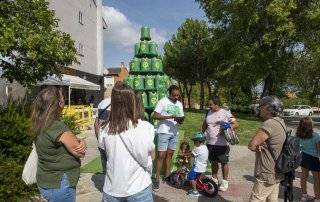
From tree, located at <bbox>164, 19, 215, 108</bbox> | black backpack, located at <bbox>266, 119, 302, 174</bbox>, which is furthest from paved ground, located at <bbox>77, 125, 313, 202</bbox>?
tree, located at <bbox>164, 19, 215, 108</bbox>

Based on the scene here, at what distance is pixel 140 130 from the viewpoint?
3.66 metres

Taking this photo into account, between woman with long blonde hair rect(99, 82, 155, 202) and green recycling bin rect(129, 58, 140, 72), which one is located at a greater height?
green recycling bin rect(129, 58, 140, 72)

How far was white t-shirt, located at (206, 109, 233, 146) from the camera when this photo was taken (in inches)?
310

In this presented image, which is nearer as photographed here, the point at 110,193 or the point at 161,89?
the point at 110,193

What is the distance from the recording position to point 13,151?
7.32 meters

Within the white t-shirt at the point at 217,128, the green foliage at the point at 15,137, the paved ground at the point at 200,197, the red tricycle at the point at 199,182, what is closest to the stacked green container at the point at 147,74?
the paved ground at the point at 200,197

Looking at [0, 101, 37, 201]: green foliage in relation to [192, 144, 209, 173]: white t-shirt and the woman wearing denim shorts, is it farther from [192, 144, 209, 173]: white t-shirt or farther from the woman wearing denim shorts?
[192, 144, 209, 173]: white t-shirt

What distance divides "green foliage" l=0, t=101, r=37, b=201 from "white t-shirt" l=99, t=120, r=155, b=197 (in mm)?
3217

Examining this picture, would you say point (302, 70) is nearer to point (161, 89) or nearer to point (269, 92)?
point (269, 92)

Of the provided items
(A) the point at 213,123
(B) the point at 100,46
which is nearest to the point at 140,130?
(A) the point at 213,123

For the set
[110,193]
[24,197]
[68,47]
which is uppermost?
[68,47]

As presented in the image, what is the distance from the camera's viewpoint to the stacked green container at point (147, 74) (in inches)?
533

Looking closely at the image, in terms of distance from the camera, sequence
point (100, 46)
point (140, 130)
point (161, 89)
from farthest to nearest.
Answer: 1. point (100, 46)
2. point (161, 89)
3. point (140, 130)

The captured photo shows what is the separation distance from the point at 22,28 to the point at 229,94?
144ft
